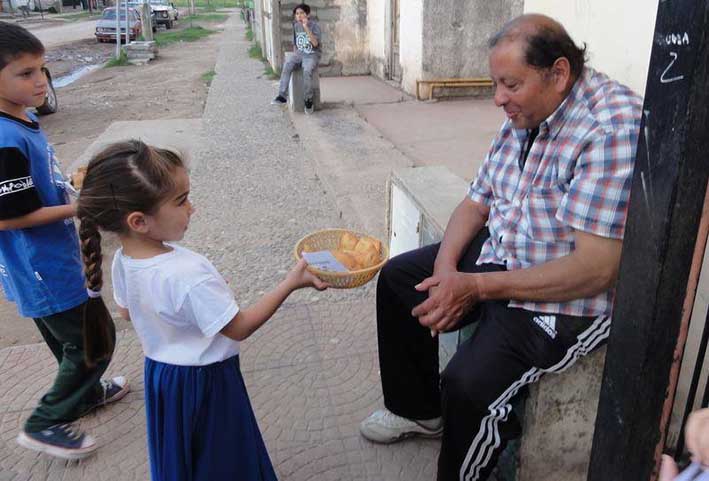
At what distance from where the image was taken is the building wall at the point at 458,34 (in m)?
9.21

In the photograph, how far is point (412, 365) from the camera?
2.47m

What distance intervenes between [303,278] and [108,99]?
37.5 feet

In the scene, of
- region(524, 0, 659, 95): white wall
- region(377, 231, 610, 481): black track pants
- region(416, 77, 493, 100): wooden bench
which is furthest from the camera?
region(416, 77, 493, 100): wooden bench

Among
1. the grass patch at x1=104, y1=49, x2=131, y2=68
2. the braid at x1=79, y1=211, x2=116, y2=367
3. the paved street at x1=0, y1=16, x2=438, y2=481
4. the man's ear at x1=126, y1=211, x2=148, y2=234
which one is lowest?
the paved street at x1=0, y1=16, x2=438, y2=481

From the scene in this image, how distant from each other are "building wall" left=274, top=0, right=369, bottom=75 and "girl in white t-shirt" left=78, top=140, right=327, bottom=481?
11.3 m

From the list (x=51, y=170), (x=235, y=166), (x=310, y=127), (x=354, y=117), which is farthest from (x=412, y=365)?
(x=354, y=117)

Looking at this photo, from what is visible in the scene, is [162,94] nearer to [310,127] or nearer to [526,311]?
[310,127]

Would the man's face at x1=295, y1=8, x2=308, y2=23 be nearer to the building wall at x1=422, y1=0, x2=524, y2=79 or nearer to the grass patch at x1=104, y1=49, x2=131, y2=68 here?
the building wall at x1=422, y1=0, x2=524, y2=79

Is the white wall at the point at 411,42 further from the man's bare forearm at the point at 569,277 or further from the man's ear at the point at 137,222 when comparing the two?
the man's ear at the point at 137,222

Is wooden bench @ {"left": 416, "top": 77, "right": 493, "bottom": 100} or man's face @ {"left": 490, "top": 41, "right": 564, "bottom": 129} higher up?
man's face @ {"left": 490, "top": 41, "right": 564, "bottom": 129}

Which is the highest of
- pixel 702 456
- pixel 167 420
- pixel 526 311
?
pixel 702 456

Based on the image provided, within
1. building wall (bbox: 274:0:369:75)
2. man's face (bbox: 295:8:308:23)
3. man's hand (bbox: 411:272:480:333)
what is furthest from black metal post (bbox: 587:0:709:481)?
building wall (bbox: 274:0:369:75)

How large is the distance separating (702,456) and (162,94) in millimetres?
12665

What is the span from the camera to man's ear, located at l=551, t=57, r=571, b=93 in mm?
2020
